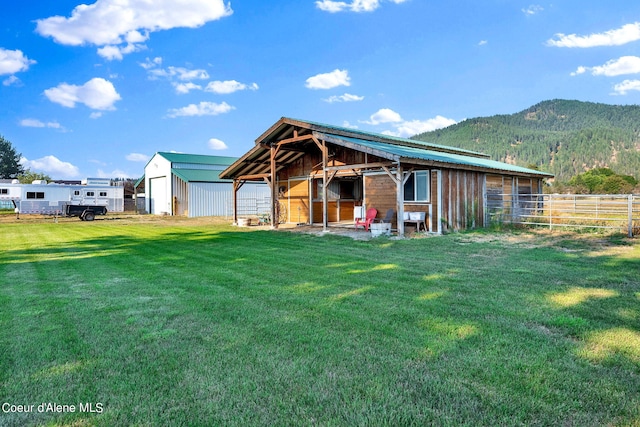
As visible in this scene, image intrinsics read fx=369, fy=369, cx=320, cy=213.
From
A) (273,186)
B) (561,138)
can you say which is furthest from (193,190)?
(561,138)

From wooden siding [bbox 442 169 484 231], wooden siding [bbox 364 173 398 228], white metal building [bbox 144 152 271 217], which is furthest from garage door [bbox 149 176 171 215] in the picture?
wooden siding [bbox 442 169 484 231]

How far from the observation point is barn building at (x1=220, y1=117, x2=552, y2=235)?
12.8m

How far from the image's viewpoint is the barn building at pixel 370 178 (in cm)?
1281

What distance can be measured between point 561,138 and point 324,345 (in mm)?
119371

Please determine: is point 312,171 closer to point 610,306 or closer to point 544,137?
point 610,306

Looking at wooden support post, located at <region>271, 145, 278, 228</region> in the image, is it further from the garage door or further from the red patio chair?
the garage door

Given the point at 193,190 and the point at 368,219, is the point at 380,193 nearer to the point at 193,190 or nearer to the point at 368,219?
the point at 368,219

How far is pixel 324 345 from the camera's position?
319 cm

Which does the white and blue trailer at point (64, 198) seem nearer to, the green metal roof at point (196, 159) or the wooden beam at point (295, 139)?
the green metal roof at point (196, 159)

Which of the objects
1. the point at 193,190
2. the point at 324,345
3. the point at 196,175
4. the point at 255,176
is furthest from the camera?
the point at 196,175

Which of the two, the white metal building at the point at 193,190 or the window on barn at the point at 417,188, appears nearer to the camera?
the window on barn at the point at 417,188

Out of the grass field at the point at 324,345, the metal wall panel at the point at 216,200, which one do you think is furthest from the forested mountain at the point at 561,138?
the grass field at the point at 324,345

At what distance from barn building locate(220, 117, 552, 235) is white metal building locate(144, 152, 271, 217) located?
8802mm

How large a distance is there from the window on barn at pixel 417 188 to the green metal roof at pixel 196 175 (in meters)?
18.8
